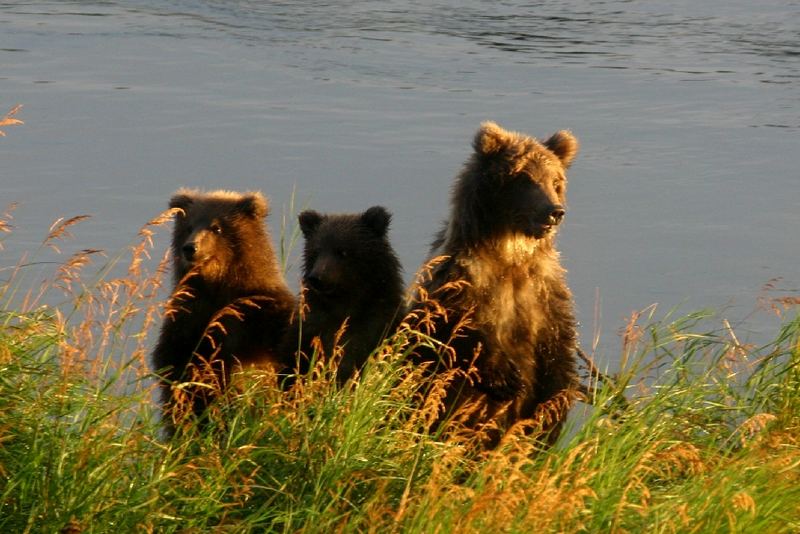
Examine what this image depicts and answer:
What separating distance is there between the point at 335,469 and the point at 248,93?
950 centimetres

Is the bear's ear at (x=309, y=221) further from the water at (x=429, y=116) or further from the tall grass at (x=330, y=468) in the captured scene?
the water at (x=429, y=116)

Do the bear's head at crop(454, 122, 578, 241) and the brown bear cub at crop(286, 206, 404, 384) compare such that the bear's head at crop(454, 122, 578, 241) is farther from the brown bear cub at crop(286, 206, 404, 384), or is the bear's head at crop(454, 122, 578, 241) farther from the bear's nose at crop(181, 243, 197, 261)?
the bear's nose at crop(181, 243, 197, 261)

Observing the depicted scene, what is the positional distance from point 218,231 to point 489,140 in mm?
1520

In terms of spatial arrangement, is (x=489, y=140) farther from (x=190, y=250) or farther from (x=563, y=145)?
(x=190, y=250)

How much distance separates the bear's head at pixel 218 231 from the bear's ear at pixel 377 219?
577mm

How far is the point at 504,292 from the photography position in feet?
22.3

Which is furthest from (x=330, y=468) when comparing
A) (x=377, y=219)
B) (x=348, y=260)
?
(x=377, y=219)

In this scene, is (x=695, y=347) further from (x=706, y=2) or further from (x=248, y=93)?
(x=706, y=2)

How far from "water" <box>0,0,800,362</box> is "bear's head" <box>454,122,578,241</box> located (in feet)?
5.82

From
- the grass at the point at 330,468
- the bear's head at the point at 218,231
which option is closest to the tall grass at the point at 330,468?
the grass at the point at 330,468

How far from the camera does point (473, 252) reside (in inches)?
265

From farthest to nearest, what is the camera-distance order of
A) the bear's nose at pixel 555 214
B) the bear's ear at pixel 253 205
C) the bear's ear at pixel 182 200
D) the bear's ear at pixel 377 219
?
1. the bear's ear at pixel 182 200
2. the bear's ear at pixel 253 205
3. the bear's ear at pixel 377 219
4. the bear's nose at pixel 555 214

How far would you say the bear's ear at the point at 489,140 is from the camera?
22.1 ft

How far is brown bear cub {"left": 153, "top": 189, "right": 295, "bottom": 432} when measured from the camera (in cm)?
730
